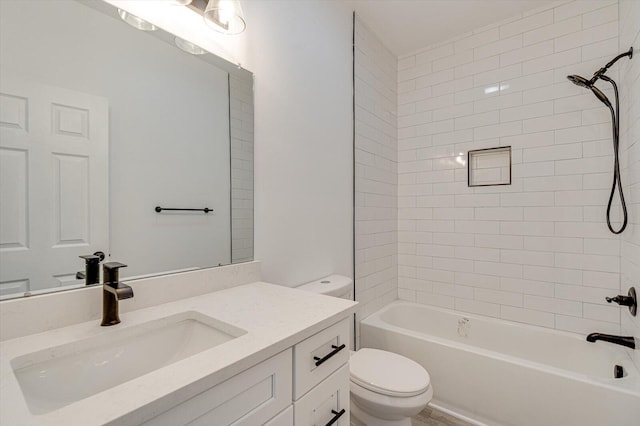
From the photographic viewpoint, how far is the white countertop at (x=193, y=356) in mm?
468

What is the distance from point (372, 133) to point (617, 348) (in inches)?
83.3

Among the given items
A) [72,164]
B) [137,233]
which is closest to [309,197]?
[137,233]

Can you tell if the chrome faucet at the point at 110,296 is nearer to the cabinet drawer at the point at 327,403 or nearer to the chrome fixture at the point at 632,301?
the cabinet drawer at the point at 327,403

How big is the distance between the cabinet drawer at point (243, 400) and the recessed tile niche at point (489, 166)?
225cm

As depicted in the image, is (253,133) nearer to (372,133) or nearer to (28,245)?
(28,245)

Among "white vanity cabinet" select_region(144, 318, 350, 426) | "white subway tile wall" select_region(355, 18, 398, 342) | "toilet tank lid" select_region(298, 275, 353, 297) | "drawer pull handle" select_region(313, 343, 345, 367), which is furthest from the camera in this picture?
"white subway tile wall" select_region(355, 18, 398, 342)

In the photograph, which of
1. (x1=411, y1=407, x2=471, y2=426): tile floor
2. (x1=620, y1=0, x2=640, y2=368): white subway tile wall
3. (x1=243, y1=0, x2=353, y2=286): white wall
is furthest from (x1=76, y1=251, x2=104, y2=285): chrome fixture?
(x1=620, y1=0, x2=640, y2=368): white subway tile wall

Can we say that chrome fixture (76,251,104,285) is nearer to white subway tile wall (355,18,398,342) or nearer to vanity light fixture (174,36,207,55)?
vanity light fixture (174,36,207,55)

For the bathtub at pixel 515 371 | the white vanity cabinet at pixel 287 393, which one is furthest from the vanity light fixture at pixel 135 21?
the bathtub at pixel 515 371

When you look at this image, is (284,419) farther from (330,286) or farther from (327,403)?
(330,286)

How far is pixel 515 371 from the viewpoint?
1.64m

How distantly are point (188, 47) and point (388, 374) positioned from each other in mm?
1779

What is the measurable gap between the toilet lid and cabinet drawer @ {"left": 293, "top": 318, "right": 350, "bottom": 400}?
0.55m

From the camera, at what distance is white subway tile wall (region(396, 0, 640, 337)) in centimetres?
193
